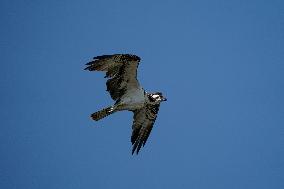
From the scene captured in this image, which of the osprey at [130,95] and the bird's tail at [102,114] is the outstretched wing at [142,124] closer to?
the osprey at [130,95]

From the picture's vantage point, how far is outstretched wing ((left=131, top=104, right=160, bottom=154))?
46.3 ft

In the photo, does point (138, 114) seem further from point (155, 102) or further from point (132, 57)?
point (132, 57)

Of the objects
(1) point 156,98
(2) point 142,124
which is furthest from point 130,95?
(2) point 142,124

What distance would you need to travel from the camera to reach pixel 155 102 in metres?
13.7

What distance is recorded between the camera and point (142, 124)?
14305 millimetres

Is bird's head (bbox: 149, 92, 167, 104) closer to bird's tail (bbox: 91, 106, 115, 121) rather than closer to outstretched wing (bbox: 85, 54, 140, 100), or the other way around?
outstretched wing (bbox: 85, 54, 140, 100)

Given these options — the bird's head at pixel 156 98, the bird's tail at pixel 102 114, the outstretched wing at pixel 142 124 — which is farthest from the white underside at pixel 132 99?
the outstretched wing at pixel 142 124

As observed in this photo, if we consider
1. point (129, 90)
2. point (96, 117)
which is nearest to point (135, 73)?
point (129, 90)

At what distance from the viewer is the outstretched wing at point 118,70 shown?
40.8 ft

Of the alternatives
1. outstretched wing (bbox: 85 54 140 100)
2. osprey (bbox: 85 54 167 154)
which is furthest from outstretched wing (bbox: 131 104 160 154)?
outstretched wing (bbox: 85 54 140 100)

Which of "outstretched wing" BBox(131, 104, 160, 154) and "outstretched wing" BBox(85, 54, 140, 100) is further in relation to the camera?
"outstretched wing" BBox(131, 104, 160, 154)

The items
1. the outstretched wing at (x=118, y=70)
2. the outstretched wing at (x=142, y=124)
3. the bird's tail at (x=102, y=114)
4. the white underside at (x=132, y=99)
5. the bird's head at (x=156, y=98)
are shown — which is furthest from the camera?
the outstretched wing at (x=142, y=124)

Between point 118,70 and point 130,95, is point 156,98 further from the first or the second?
point 118,70

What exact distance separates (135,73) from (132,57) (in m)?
0.62
